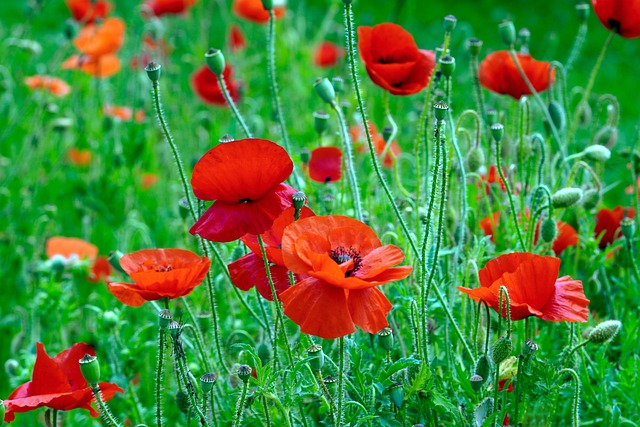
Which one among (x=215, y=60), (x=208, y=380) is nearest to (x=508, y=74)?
(x=215, y=60)

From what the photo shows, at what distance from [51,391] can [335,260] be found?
1.64 feet

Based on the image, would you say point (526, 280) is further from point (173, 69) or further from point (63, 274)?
point (173, 69)

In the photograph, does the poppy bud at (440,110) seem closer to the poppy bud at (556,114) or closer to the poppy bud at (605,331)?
the poppy bud at (605,331)

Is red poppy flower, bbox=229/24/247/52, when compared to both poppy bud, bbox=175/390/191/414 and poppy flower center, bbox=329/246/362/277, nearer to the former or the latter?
poppy bud, bbox=175/390/191/414

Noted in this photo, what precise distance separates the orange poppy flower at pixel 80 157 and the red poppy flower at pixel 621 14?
6.66ft

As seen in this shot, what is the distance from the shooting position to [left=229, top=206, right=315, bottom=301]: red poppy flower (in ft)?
4.33

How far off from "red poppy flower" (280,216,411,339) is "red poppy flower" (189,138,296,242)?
69 millimetres

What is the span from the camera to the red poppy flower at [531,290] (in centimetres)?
126

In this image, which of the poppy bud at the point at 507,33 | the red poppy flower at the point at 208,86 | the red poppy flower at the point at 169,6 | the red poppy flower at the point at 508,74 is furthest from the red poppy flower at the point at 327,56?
the poppy bud at the point at 507,33

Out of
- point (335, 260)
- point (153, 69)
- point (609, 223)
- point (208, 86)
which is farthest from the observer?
point (208, 86)

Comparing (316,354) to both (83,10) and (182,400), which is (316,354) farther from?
(83,10)

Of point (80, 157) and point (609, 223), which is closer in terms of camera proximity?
point (609, 223)

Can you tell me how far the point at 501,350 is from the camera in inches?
49.9

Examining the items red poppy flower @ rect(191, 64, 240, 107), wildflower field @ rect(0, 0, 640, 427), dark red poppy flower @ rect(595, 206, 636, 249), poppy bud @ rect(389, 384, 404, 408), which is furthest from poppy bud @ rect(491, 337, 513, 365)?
red poppy flower @ rect(191, 64, 240, 107)
